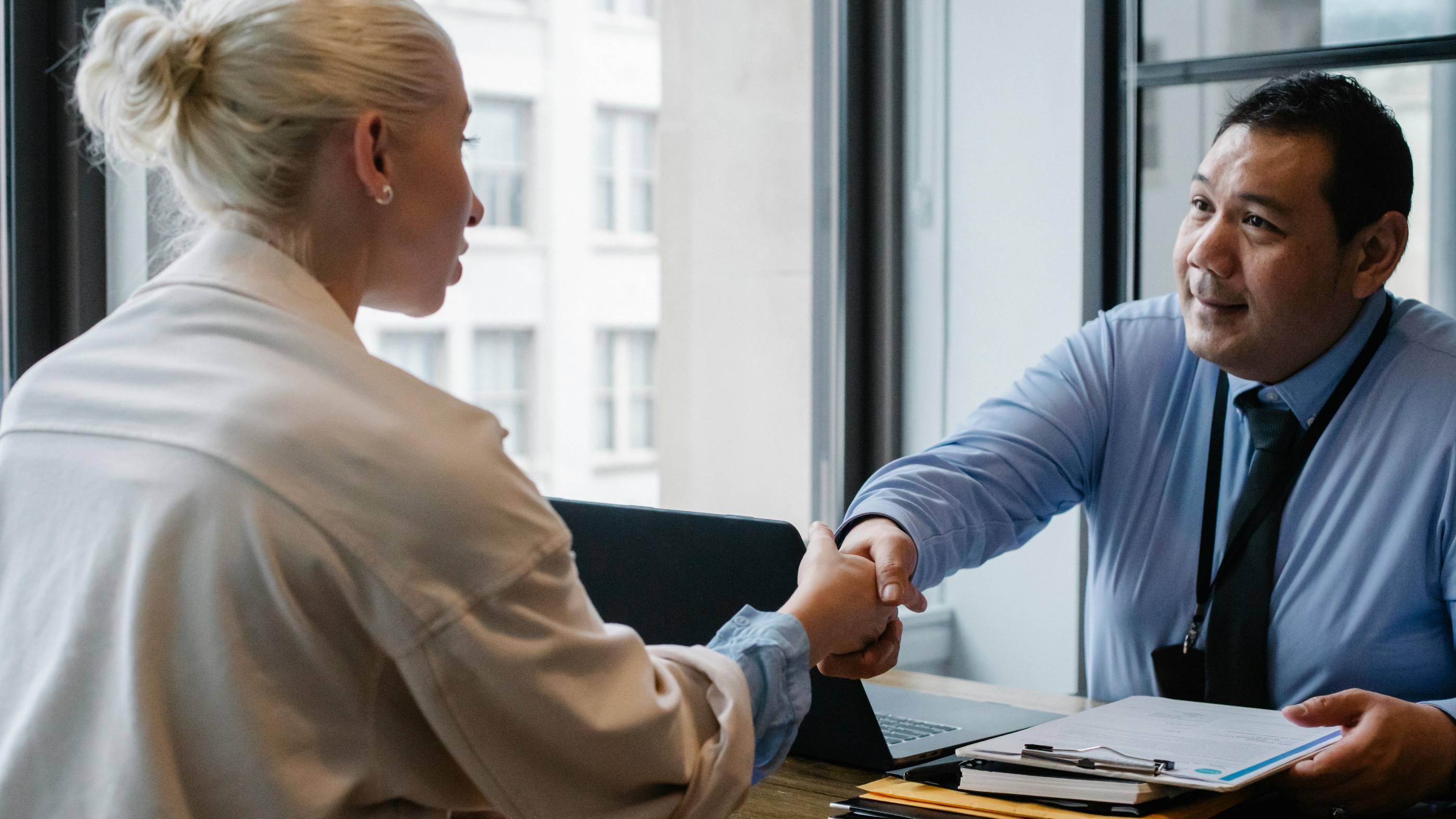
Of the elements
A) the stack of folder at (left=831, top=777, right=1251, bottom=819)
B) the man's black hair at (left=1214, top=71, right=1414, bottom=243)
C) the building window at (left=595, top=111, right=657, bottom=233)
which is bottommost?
the stack of folder at (left=831, top=777, right=1251, bottom=819)

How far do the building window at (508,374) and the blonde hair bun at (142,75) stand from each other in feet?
19.4

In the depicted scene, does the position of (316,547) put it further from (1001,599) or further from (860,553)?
(1001,599)

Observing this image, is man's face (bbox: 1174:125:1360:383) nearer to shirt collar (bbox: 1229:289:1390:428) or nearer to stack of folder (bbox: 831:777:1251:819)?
shirt collar (bbox: 1229:289:1390:428)

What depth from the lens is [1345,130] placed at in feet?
5.78

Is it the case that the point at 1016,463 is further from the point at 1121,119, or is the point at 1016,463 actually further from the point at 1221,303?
the point at 1121,119

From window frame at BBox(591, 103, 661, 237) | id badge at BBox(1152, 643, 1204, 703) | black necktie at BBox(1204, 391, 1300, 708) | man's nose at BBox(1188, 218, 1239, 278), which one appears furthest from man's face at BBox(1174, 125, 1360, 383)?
window frame at BBox(591, 103, 661, 237)

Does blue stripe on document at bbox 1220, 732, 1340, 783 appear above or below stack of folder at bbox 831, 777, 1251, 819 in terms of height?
above

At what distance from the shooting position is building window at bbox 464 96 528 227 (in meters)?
6.14

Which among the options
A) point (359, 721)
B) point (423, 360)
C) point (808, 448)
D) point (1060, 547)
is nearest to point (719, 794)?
point (359, 721)

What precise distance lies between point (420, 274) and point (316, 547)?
356 mm

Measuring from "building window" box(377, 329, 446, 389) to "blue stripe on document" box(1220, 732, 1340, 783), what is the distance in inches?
233

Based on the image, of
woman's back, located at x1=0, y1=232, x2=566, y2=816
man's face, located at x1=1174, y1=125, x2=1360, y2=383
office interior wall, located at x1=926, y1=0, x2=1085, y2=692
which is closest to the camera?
woman's back, located at x1=0, y1=232, x2=566, y2=816

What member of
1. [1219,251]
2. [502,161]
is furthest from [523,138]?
[1219,251]

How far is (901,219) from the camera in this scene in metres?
3.51
